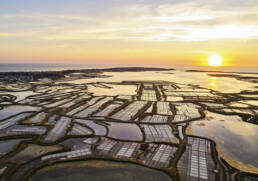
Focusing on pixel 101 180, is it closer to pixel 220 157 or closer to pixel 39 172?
pixel 39 172

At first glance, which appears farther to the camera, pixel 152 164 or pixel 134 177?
pixel 152 164

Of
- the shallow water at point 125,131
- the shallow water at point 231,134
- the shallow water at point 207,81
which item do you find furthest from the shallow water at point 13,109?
the shallow water at point 207,81

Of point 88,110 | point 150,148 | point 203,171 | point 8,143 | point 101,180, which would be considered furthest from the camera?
point 88,110

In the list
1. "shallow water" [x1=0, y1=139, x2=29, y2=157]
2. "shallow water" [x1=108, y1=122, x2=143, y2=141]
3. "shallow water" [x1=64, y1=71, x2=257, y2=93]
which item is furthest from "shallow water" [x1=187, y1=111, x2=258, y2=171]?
"shallow water" [x1=64, y1=71, x2=257, y2=93]

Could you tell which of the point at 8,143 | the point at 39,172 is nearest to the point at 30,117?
the point at 8,143

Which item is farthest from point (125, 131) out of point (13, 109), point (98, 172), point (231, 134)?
point (13, 109)

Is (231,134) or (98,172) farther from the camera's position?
(231,134)

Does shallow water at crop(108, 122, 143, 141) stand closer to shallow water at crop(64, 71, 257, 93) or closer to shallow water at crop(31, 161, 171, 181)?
shallow water at crop(31, 161, 171, 181)

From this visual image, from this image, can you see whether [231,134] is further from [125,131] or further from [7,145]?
[7,145]

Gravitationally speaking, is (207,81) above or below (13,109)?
above
